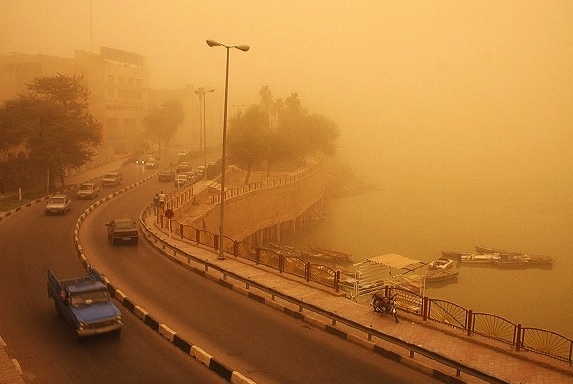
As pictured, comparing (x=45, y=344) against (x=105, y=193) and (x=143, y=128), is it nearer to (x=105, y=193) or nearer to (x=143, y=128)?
(x=105, y=193)

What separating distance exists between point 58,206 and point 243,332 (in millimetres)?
26705

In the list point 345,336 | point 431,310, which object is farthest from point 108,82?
point 345,336

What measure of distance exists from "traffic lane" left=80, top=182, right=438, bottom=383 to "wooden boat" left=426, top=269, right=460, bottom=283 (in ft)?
92.0

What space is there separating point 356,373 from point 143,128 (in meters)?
92.9

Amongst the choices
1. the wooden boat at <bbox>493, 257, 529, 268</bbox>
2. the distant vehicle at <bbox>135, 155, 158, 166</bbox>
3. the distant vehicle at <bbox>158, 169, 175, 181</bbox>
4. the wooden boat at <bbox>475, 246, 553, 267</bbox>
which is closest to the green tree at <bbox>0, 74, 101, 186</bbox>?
the distant vehicle at <bbox>158, 169, 175, 181</bbox>

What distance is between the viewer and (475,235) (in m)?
68.4

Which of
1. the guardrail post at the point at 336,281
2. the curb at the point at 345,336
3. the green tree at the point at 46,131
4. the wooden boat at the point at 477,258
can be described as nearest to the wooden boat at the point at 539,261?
the wooden boat at the point at 477,258

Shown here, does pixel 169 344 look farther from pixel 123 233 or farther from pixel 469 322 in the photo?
pixel 123 233

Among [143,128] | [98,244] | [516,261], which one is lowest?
[516,261]

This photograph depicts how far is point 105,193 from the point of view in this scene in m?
48.6

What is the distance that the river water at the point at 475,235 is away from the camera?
4172 centimetres

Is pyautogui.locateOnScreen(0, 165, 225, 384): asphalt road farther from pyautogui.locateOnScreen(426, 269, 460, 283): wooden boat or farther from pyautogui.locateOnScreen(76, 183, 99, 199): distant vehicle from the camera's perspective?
pyautogui.locateOnScreen(426, 269, 460, 283): wooden boat

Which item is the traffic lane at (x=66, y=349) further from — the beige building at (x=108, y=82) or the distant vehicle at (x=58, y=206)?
the beige building at (x=108, y=82)

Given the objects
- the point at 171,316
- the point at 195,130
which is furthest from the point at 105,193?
the point at 195,130
